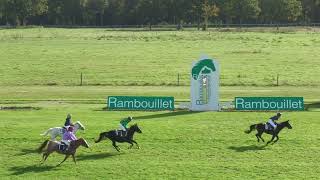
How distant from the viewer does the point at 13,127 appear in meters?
34.1

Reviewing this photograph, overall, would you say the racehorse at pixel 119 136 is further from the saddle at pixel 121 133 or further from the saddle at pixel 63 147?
the saddle at pixel 63 147

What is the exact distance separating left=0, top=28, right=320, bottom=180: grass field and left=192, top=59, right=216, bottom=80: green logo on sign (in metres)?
3.13

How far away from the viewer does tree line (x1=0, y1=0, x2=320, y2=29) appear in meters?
160

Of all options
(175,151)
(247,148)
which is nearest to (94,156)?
(175,151)

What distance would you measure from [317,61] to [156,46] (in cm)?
2596

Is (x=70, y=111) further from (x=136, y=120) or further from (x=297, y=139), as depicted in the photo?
(x=297, y=139)

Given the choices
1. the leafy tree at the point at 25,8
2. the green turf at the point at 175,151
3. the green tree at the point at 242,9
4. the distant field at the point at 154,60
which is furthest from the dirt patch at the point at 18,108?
the leafy tree at the point at 25,8

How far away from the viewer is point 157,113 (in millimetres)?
40625

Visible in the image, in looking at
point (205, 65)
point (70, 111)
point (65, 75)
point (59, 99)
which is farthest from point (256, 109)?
point (65, 75)

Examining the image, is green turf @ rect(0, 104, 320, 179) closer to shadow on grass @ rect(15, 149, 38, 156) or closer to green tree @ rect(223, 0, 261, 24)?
shadow on grass @ rect(15, 149, 38, 156)

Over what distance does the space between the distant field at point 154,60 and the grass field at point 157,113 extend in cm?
13

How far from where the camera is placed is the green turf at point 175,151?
2542 cm

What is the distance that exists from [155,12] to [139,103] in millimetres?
136725

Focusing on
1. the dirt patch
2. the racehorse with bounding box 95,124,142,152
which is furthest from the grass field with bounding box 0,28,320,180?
the racehorse with bounding box 95,124,142,152
